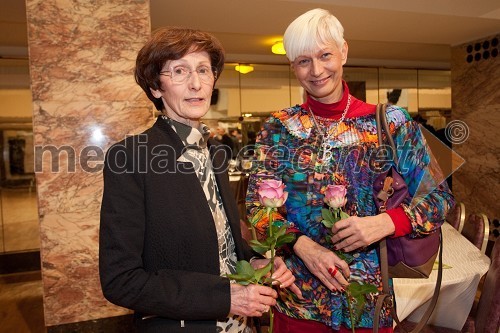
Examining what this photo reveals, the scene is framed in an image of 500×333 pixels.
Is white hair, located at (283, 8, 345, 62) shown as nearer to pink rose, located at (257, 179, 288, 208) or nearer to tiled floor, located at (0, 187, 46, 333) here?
pink rose, located at (257, 179, 288, 208)

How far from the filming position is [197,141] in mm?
1137

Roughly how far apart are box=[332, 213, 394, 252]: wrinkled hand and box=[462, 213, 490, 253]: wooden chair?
1.95 meters

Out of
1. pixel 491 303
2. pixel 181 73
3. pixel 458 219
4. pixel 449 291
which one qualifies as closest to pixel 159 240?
pixel 181 73

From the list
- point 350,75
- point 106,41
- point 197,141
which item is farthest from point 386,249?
point 350,75

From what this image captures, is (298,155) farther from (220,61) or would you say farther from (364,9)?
(364,9)

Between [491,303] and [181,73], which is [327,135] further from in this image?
[491,303]

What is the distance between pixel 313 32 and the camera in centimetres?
123

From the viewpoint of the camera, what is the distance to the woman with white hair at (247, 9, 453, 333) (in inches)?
47.4

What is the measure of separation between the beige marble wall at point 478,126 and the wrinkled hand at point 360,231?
5384mm

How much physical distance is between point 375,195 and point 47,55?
9.58 ft

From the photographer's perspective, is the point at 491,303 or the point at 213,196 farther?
the point at 491,303

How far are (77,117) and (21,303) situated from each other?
2472mm

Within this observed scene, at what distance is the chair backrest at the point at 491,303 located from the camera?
1.82 meters

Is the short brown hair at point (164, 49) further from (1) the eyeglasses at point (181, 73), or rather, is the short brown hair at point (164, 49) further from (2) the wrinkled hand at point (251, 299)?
(2) the wrinkled hand at point (251, 299)
